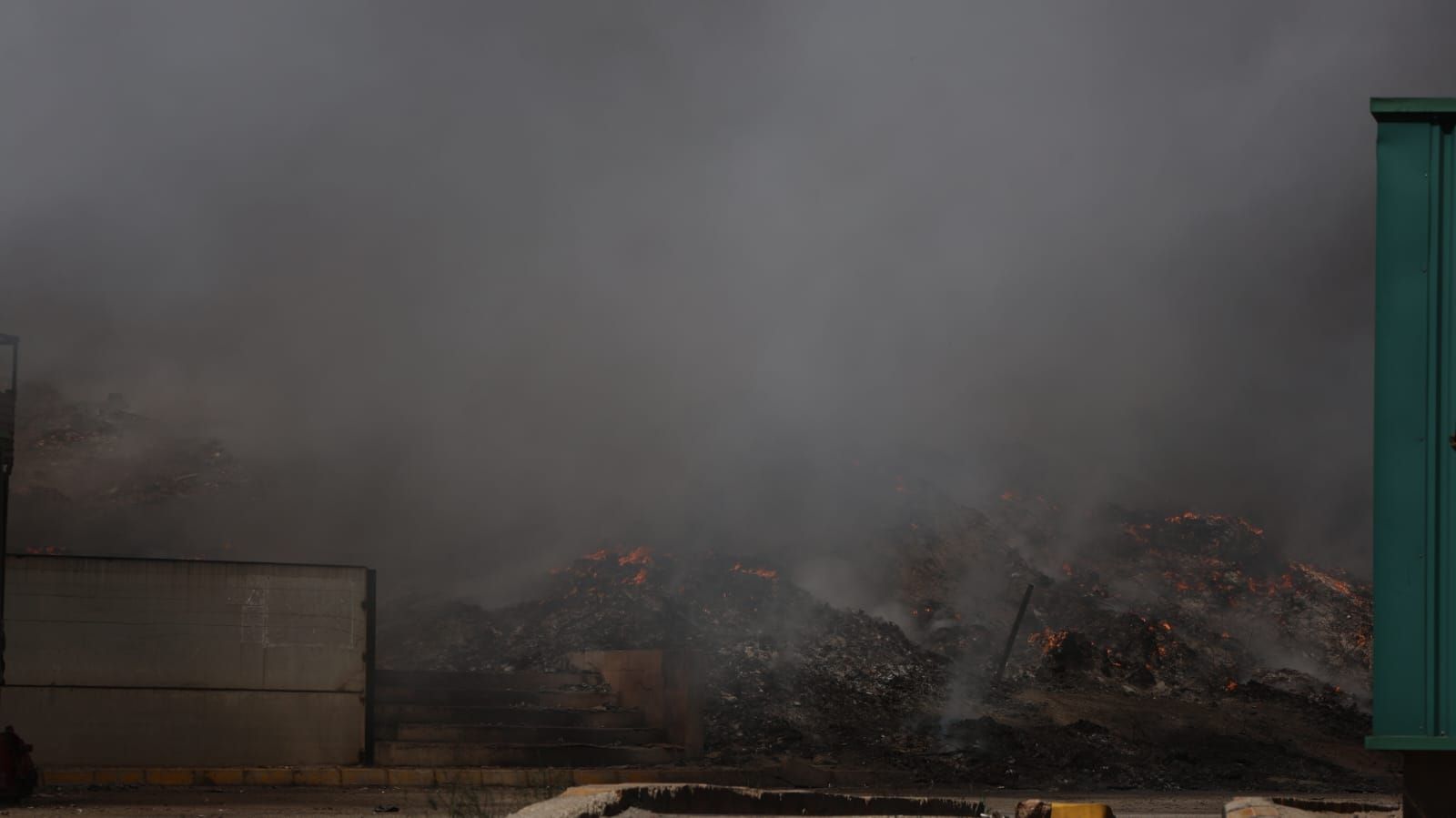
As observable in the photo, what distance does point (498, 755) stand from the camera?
19016 mm

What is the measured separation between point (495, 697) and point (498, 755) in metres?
2.43

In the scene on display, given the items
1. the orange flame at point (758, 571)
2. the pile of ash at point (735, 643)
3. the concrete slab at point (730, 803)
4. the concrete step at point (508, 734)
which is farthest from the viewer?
the orange flame at point (758, 571)

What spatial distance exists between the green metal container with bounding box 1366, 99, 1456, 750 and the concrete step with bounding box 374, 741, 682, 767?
14386mm

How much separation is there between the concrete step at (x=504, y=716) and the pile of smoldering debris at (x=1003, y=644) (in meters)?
1.59

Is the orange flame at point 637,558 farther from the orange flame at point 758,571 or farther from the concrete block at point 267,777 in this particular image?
the concrete block at point 267,777

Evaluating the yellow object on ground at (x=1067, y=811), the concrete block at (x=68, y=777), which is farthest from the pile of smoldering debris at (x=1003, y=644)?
the yellow object on ground at (x=1067, y=811)

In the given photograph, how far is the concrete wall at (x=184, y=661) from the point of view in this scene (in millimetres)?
18828

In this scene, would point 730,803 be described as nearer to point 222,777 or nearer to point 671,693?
point 222,777

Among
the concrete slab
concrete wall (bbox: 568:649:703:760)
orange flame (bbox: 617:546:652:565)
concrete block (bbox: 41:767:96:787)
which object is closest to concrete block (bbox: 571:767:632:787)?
concrete wall (bbox: 568:649:703:760)

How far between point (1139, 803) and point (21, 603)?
13.1 m

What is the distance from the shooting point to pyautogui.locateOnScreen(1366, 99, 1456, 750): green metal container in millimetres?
5680

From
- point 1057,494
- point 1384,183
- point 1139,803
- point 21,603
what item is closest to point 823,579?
point 1057,494

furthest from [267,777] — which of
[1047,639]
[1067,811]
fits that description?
[1047,639]

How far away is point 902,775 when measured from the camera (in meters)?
21.0
